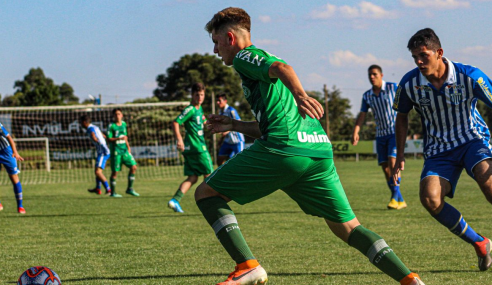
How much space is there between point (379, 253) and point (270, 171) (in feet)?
2.83

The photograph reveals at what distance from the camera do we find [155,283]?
4793mm

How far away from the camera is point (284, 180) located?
12.4 feet

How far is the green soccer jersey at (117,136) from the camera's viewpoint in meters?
14.9

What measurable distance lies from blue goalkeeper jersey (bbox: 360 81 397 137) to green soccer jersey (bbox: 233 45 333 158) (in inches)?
280

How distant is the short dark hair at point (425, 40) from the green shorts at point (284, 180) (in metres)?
1.76

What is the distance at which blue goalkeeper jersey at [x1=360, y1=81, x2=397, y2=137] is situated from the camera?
10.6 metres

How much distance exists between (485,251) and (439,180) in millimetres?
710

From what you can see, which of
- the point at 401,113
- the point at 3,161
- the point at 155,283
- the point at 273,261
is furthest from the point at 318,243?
the point at 3,161

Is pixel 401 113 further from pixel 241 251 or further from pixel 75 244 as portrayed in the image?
pixel 75 244

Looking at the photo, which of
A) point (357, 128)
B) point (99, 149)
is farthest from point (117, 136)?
point (357, 128)

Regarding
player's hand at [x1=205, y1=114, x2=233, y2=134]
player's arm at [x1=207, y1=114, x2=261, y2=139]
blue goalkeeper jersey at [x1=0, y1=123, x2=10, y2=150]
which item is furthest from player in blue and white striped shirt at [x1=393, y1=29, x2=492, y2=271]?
blue goalkeeper jersey at [x1=0, y1=123, x2=10, y2=150]

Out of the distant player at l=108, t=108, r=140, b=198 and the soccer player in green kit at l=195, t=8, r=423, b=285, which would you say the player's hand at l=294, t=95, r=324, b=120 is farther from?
the distant player at l=108, t=108, r=140, b=198

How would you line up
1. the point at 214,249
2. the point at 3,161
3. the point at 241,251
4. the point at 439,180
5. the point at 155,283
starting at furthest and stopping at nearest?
the point at 3,161 < the point at 214,249 < the point at 439,180 < the point at 155,283 < the point at 241,251

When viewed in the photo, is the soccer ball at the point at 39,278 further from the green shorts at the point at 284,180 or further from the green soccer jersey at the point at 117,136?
the green soccer jersey at the point at 117,136
